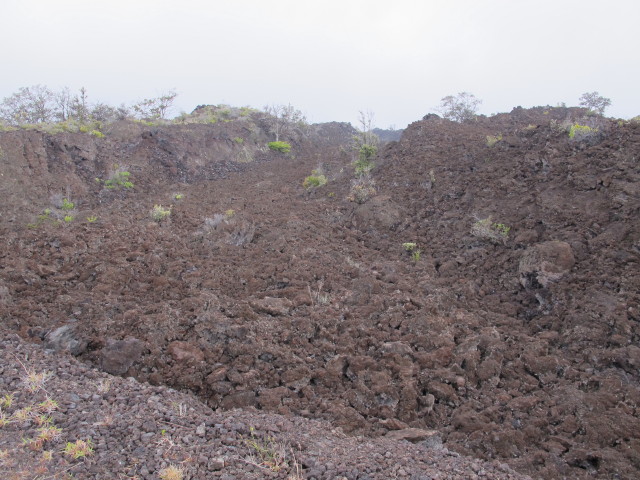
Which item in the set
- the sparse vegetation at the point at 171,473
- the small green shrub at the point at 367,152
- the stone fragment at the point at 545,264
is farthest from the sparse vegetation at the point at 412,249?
the sparse vegetation at the point at 171,473

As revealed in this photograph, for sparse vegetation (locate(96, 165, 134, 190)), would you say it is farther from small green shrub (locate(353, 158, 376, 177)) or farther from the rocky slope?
small green shrub (locate(353, 158, 376, 177))

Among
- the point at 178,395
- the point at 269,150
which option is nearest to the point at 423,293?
the point at 178,395

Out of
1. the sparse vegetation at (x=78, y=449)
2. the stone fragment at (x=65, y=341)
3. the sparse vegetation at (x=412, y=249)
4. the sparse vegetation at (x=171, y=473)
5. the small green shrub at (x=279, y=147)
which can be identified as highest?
the small green shrub at (x=279, y=147)

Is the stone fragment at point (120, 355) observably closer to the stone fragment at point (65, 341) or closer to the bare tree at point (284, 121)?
the stone fragment at point (65, 341)

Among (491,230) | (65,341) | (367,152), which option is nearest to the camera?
(65,341)

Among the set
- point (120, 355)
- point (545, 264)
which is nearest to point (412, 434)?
point (120, 355)

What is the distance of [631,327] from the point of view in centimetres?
438

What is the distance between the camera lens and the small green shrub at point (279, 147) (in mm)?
18078

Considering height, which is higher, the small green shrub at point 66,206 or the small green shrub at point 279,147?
the small green shrub at point 279,147

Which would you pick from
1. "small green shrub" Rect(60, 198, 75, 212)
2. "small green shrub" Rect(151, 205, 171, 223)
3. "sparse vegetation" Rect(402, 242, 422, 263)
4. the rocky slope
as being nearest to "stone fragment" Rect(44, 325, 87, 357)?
the rocky slope

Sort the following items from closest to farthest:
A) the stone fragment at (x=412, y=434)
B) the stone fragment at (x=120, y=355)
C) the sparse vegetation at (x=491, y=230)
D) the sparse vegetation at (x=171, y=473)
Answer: the sparse vegetation at (x=171, y=473) < the stone fragment at (x=412, y=434) < the stone fragment at (x=120, y=355) < the sparse vegetation at (x=491, y=230)

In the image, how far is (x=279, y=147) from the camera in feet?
59.4

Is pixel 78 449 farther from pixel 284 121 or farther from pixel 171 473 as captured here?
pixel 284 121

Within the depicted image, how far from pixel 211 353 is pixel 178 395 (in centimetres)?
66
